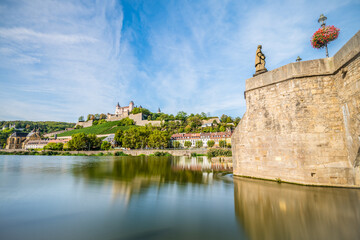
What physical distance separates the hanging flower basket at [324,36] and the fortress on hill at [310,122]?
1400 millimetres

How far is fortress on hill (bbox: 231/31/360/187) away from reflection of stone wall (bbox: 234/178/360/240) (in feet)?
2.96

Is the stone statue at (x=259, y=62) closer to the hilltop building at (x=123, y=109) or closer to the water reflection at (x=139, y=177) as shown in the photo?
the water reflection at (x=139, y=177)

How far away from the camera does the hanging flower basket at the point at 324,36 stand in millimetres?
9062

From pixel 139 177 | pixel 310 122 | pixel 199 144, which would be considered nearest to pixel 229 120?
pixel 199 144

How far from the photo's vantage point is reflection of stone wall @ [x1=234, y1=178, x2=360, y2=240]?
4.49 metres

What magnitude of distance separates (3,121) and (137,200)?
260713 mm

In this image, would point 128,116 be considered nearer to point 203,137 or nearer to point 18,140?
point 203,137

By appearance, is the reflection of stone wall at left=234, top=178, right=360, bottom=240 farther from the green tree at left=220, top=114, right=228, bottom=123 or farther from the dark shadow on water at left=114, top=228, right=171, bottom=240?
the green tree at left=220, top=114, right=228, bottom=123

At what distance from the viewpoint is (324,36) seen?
925 cm

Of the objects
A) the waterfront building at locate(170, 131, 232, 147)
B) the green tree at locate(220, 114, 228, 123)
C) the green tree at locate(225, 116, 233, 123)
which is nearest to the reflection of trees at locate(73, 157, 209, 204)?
the waterfront building at locate(170, 131, 232, 147)

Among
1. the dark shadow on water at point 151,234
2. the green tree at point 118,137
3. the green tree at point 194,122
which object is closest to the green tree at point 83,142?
the green tree at point 118,137

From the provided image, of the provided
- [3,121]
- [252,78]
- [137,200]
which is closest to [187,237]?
[137,200]

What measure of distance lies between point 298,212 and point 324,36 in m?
8.62

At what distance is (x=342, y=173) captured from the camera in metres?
7.95
